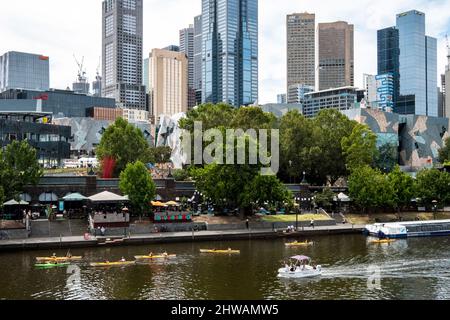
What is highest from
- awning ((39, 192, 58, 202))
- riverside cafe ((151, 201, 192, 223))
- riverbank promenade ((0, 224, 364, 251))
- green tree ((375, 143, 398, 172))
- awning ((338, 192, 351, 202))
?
green tree ((375, 143, 398, 172))

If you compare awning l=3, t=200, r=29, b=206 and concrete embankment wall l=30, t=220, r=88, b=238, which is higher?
awning l=3, t=200, r=29, b=206

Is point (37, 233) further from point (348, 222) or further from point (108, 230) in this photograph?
point (348, 222)

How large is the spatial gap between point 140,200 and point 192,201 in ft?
47.5

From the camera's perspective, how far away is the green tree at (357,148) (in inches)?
4569

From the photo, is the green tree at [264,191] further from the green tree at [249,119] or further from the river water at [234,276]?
the green tree at [249,119]

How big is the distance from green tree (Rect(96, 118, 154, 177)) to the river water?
40.8 metres

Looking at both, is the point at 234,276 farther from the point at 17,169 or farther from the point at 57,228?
the point at 17,169

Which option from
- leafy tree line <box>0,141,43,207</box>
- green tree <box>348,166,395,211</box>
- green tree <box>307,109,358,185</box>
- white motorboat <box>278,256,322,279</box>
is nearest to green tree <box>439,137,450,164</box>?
green tree <box>307,109,358,185</box>

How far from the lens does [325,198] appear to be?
102 meters

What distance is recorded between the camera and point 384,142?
497 ft

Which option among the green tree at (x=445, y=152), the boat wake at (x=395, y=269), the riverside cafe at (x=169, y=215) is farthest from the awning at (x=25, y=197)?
the green tree at (x=445, y=152)

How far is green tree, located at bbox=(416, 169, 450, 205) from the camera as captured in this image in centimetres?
10931

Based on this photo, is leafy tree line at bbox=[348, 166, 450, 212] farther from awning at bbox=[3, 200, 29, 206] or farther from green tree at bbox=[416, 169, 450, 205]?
awning at bbox=[3, 200, 29, 206]

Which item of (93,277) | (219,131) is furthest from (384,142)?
(93,277)
